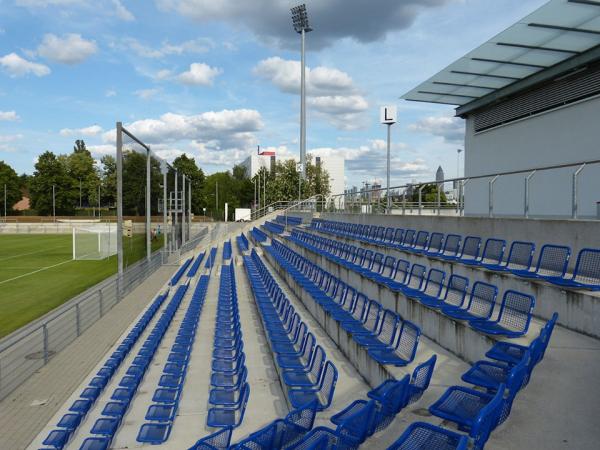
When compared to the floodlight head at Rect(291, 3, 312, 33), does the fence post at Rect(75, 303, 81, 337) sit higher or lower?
lower

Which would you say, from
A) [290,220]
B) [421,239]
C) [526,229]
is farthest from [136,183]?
[290,220]

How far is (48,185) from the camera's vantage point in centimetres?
7912

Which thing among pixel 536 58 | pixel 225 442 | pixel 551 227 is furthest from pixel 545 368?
pixel 536 58

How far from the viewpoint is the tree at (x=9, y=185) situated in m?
78.9

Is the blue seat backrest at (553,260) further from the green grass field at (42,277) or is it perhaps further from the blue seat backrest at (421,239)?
the green grass field at (42,277)

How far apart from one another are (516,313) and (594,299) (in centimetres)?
85

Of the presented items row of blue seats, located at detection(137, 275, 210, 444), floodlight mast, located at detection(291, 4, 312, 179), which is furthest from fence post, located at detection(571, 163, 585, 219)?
floodlight mast, located at detection(291, 4, 312, 179)

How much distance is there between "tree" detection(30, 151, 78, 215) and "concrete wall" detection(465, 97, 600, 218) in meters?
76.3

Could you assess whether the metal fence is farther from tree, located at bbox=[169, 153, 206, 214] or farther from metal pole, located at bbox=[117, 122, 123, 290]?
tree, located at bbox=[169, 153, 206, 214]

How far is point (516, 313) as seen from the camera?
18.2 feet

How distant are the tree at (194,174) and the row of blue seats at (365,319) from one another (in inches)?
2658

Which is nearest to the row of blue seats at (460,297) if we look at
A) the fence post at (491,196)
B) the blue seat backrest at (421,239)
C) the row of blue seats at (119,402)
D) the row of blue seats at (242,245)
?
the blue seat backrest at (421,239)

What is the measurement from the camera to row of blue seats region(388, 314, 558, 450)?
10.2ft

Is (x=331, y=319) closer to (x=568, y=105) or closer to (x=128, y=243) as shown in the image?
(x=128, y=243)
